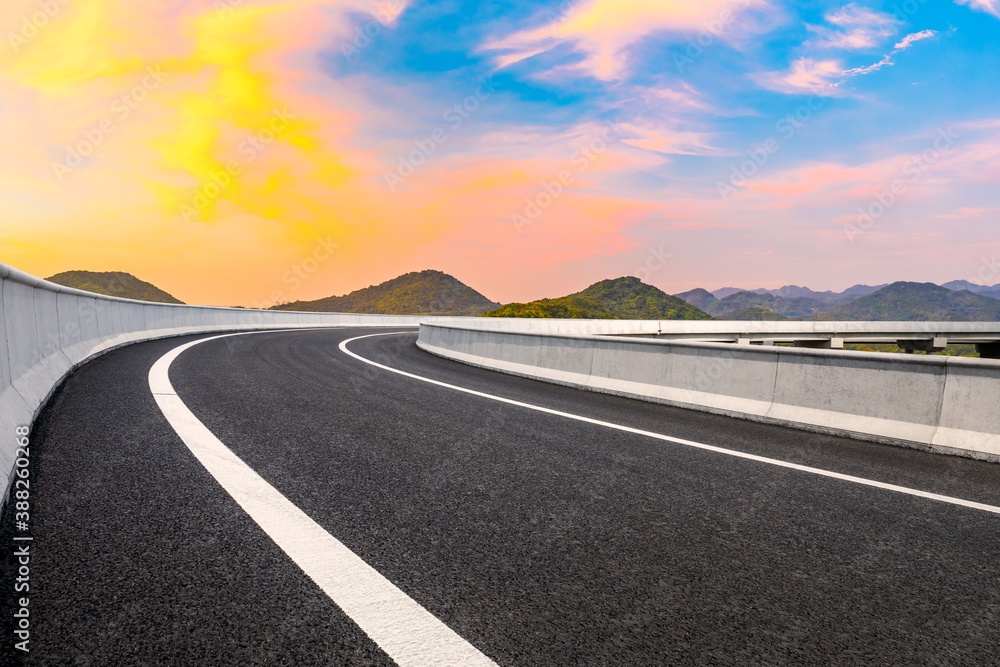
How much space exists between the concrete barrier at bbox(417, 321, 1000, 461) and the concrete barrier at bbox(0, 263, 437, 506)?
8.25 metres

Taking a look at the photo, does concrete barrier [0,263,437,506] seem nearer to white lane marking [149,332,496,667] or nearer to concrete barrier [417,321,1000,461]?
white lane marking [149,332,496,667]

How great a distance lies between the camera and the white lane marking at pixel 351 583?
2270 mm

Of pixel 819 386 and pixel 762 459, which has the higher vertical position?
pixel 819 386

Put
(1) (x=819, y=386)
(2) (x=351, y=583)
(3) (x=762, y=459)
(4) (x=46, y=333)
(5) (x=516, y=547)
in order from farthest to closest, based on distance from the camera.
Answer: (4) (x=46, y=333)
(1) (x=819, y=386)
(3) (x=762, y=459)
(5) (x=516, y=547)
(2) (x=351, y=583)

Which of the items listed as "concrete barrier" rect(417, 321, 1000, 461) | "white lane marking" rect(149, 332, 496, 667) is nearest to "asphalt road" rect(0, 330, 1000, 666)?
"white lane marking" rect(149, 332, 496, 667)

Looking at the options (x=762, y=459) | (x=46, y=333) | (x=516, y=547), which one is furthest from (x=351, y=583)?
(x=46, y=333)

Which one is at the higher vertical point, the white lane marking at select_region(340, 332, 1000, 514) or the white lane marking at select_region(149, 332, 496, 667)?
the white lane marking at select_region(149, 332, 496, 667)

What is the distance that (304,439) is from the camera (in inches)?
230

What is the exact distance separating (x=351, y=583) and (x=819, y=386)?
23.3ft

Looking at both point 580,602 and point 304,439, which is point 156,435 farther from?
point 580,602

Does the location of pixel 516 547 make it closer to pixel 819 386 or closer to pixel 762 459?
pixel 762 459

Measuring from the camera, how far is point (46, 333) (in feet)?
28.4

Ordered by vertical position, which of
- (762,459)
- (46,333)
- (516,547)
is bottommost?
(762,459)

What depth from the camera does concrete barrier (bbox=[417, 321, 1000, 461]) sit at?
667 cm
